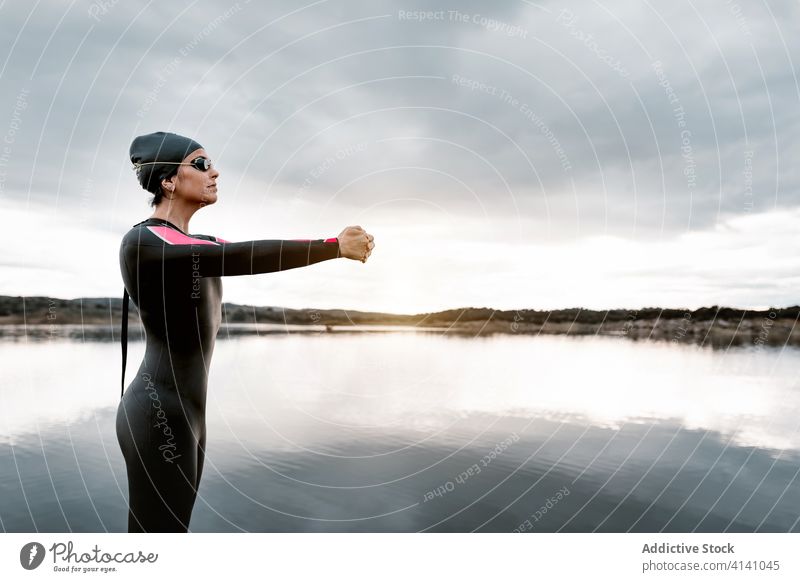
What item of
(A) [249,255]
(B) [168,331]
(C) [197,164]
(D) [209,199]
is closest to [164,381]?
(B) [168,331]

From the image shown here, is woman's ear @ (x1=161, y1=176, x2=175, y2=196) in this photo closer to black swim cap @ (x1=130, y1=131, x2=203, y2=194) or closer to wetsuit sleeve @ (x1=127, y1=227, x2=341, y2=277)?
black swim cap @ (x1=130, y1=131, x2=203, y2=194)

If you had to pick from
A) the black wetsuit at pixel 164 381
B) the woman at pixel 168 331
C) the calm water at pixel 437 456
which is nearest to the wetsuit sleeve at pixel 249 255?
the woman at pixel 168 331

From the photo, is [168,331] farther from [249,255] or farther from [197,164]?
[197,164]

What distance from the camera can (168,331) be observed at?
4.63m

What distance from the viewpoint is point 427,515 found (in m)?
10.3

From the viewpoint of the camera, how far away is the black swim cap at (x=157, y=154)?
4.80m

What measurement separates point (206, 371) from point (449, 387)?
22492mm

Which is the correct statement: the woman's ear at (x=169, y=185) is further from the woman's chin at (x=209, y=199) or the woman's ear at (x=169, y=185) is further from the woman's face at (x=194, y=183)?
the woman's chin at (x=209, y=199)

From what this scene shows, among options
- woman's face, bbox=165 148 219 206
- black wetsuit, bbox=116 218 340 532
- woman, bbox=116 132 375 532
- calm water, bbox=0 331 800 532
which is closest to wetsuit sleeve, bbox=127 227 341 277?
woman, bbox=116 132 375 532

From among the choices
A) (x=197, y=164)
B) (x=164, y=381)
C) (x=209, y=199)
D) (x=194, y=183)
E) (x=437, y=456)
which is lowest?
(x=437, y=456)

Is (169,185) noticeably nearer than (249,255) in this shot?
No

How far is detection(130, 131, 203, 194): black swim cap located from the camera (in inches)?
189

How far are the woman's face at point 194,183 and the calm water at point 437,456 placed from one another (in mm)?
6556

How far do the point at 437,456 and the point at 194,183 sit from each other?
1088 cm
